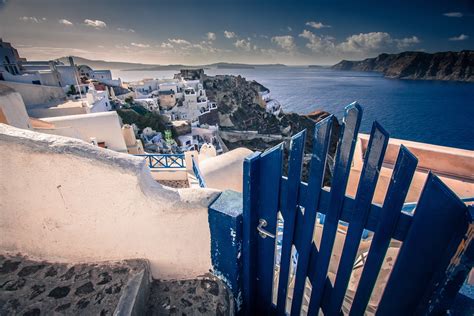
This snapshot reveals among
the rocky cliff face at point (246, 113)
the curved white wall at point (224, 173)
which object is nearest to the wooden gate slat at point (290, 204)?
the curved white wall at point (224, 173)

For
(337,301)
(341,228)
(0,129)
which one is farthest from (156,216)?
(341,228)

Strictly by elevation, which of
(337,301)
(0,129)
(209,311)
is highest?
(0,129)

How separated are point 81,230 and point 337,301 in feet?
8.13

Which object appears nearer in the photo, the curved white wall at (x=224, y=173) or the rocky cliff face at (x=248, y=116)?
the curved white wall at (x=224, y=173)

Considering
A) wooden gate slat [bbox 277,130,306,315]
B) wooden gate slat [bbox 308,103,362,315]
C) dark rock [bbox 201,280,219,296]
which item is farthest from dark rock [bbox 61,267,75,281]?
wooden gate slat [bbox 308,103,362,315]

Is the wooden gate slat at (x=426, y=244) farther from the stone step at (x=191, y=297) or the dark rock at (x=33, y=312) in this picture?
the dark rock at (x=33, y=312)

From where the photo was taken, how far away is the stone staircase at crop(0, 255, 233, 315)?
1956mm

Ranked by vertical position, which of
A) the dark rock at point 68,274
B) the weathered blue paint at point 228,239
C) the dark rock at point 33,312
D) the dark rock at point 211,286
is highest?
the weathered blue paint at point 228,239

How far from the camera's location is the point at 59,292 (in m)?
2.09

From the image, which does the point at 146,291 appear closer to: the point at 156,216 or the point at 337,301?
the point at 156,216

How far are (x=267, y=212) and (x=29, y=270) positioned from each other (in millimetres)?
2470

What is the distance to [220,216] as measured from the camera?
6.65 ft

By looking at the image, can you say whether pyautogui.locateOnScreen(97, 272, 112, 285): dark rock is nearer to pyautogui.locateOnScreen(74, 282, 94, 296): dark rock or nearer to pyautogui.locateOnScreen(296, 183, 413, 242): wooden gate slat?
pyautogui.locateOnScreen(74, 282, 94, 296): dark rock

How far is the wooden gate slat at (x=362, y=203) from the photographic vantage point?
1.29 m
